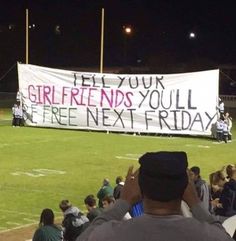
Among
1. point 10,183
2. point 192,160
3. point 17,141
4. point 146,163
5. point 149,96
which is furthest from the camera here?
point 149,96

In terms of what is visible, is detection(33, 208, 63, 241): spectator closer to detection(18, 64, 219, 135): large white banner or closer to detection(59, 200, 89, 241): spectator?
detection(59, 200, 89, 241): spectator

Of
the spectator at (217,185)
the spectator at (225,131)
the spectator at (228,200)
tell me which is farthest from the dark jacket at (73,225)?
the spectator at (225,131)

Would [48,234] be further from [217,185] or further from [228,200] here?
[217,185]

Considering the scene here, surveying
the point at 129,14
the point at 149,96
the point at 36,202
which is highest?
the point at 129,14

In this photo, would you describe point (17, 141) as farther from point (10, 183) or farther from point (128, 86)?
point (10, 183)

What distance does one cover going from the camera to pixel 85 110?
27891 millimetres

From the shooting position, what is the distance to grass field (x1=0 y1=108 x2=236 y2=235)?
13.2m

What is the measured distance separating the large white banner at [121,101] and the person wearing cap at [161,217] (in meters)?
23.0

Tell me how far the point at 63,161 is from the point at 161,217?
16.8 metres

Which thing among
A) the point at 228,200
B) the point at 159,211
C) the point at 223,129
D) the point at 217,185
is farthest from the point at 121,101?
the point at 159,211

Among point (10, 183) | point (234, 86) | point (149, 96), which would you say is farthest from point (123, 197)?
point (234, 86)

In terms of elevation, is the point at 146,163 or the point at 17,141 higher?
the point at 146,163

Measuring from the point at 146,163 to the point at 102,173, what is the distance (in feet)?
48.2

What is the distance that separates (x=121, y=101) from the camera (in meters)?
27.1
